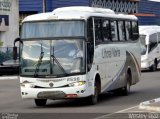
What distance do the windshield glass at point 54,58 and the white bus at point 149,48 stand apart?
23.1 meters

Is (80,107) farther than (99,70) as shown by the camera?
No

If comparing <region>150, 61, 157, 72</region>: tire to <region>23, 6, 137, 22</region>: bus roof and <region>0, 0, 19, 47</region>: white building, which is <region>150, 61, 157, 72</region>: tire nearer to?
<region>0, 0, 19, 47</region>: white building

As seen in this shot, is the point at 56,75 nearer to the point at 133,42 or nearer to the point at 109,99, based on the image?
the point at 109,99

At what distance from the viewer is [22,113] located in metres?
16.0

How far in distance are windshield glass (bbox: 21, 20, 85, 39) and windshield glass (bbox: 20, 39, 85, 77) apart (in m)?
0.21

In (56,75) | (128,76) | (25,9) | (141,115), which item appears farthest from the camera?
(25,9)

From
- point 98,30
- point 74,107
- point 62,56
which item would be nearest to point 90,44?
point 62,56

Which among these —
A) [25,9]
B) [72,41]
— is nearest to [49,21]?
[72,41]

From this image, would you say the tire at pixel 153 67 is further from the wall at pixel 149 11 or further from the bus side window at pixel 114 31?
the wall at pixel 149 11

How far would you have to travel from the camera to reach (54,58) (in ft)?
56.9

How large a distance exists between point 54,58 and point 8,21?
31256 mm

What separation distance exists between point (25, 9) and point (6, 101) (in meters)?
41.7

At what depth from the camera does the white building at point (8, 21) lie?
155ft

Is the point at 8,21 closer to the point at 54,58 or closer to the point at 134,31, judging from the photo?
the point at 134,31
